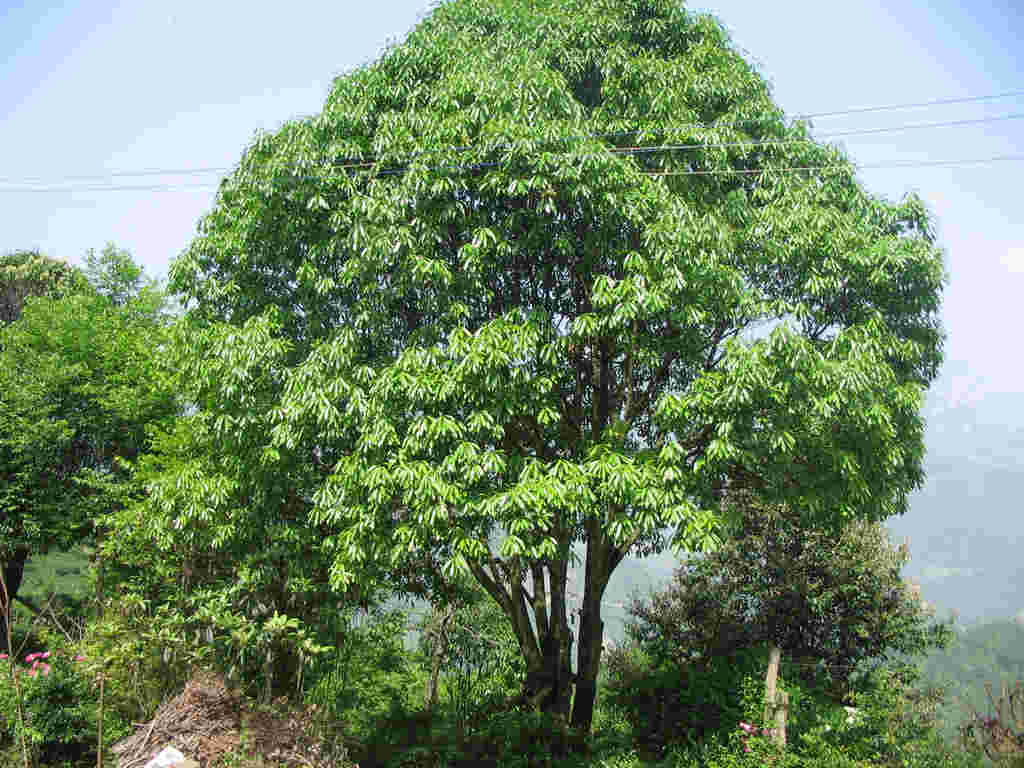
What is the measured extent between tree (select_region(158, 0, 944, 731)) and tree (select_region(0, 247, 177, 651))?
8.28 metres

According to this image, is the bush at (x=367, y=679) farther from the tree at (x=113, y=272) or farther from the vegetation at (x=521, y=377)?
the tree at (x=113, y=272)

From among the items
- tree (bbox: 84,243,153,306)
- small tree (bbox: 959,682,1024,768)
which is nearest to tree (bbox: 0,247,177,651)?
tree (bbox: 84,243,153,306)

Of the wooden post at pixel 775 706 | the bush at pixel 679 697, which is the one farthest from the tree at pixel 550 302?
the bush at pixel 679 697

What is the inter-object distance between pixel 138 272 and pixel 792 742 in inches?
787

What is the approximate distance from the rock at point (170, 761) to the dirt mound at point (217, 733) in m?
0.08

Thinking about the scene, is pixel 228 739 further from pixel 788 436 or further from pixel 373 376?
pixel 788 436

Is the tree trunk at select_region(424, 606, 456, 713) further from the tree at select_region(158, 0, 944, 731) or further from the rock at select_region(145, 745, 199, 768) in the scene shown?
the rock at select_region(145, 745, 199, 768)

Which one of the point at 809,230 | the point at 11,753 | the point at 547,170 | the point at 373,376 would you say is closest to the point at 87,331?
the point at 11,753

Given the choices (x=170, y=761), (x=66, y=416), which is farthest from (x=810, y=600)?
(x=66, y=416)

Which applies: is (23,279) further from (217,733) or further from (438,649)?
(217,733)

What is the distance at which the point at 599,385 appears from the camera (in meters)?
9.38

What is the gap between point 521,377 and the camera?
739 centimetres

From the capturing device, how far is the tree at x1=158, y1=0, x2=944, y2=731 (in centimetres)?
734

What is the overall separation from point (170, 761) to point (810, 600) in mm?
10245
